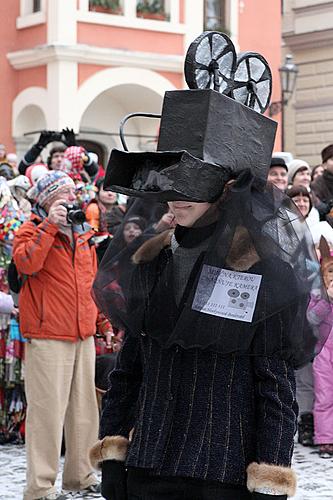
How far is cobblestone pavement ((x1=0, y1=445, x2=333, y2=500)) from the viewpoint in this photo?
6.20 meters

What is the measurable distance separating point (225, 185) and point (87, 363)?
10.3 ft

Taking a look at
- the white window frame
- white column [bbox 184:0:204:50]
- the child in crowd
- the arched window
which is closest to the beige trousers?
the child in crowd

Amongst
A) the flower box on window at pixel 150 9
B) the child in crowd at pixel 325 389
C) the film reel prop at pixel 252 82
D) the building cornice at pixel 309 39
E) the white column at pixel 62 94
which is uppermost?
the building cornice at pixel 309 39

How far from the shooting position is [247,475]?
2912 millimetres

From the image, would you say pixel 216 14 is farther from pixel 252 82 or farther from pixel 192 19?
pixel 252 82

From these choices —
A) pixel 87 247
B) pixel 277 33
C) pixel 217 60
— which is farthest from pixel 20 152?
pixel 217 60

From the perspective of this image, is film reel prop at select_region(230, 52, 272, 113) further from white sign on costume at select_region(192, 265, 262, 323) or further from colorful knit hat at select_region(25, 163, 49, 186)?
colorful knit hat at select_region(25, 163, 49, 186)

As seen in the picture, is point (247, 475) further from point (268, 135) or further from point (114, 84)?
Result: point (114, 84)

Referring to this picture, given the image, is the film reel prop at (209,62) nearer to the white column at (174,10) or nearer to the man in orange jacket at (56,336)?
the man in orange jacket at (56,336)

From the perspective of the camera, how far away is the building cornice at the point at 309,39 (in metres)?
24.2

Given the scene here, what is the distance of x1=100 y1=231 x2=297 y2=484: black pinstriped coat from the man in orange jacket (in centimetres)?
271

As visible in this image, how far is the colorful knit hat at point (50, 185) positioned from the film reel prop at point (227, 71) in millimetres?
2676

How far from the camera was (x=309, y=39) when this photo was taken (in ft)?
80.9

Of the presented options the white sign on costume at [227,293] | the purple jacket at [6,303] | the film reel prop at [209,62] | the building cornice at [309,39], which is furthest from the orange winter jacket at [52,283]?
the building cornice at [309,39]
